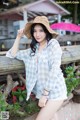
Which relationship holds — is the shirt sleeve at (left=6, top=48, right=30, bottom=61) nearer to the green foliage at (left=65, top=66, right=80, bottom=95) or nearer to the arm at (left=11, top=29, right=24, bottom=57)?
the arm at (left=11, top=29, right=24, bottom=57)

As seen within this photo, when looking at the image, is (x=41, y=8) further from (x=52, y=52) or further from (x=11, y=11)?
(x=52, y=52)

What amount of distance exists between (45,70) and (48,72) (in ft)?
0.15

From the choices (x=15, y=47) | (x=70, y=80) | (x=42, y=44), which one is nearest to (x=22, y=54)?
(x=15, y=47)

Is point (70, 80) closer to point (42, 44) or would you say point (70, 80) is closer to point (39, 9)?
point (42, 44)

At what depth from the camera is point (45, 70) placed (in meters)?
2.80

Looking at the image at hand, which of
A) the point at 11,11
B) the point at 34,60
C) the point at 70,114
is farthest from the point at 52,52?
the point at 11,11

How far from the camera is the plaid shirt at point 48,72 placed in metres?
2.73

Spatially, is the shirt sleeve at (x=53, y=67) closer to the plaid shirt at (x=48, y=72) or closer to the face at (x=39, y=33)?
the plaid shirt at (x=48, y=72)

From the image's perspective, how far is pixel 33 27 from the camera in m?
2.92

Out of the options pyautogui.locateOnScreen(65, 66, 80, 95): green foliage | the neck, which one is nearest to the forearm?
the neck

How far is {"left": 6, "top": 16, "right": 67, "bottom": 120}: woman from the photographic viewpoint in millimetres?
2730

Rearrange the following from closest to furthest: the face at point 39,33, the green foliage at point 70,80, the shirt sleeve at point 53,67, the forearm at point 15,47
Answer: the shirt sleeve at point 53,67, the face at point 39,33, the forearm at point 15,47, the green foliage at point 70,80

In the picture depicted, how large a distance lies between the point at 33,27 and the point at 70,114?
1612 mm

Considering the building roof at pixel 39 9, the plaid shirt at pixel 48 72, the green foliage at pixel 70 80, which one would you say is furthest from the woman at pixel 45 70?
the building roof at pixel 39 9
